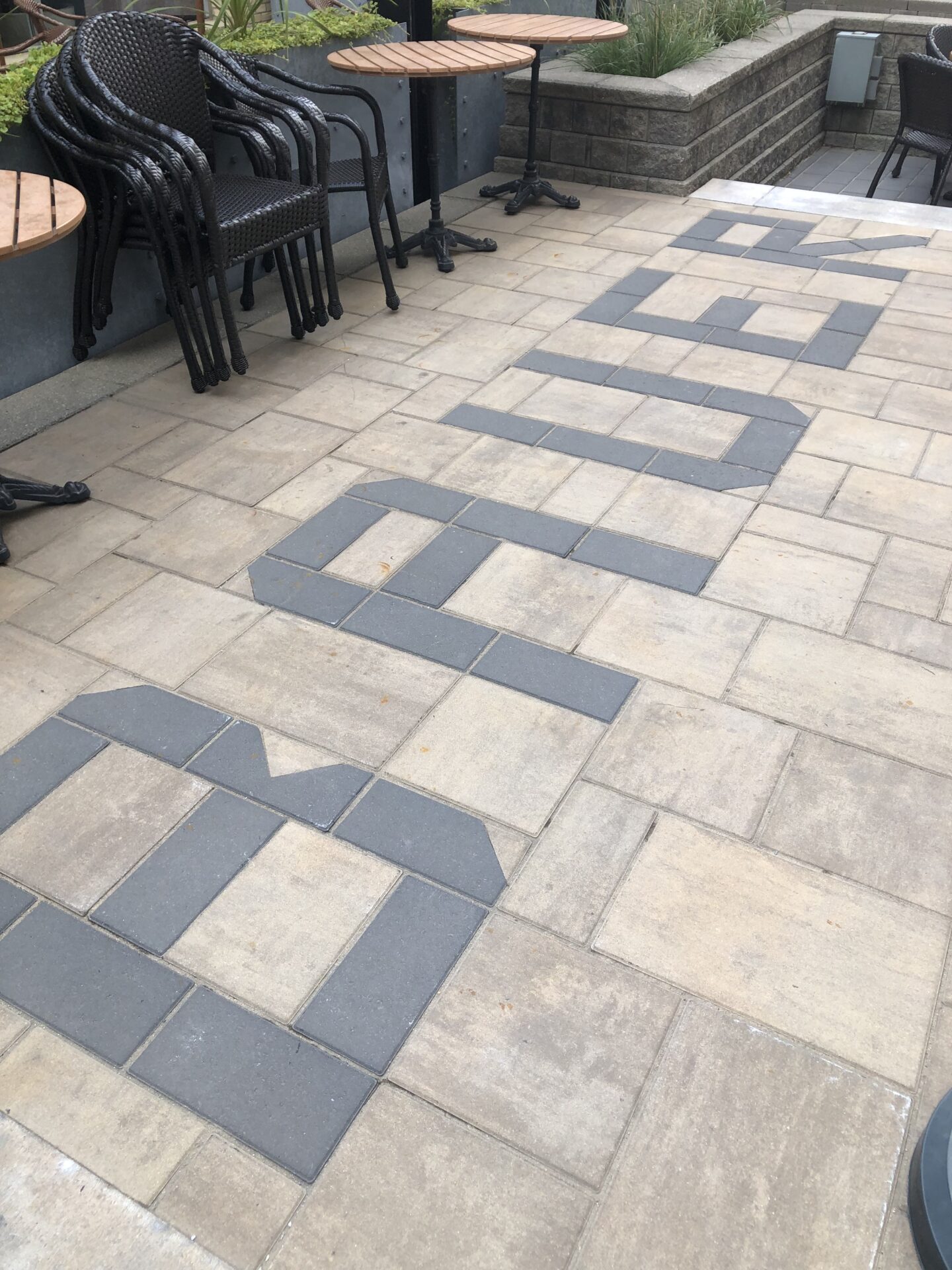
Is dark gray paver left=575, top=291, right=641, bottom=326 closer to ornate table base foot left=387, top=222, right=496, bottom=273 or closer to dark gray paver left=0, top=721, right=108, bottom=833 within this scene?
ornate table base foot left=387, top=222, right=496, bottom=273

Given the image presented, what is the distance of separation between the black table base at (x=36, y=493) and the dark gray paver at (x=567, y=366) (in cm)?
170

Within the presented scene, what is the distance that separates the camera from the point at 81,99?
348cm

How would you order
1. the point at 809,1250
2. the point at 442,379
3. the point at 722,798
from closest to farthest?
the point at 809,1250 → the point at 722,798 → the point at 442,379

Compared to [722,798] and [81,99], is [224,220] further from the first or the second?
[722,798]

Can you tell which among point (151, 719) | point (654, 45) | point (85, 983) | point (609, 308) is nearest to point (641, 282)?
point (609, 308)

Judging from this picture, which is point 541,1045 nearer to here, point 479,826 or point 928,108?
point 479,826

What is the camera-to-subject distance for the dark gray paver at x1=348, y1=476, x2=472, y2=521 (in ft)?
10.3

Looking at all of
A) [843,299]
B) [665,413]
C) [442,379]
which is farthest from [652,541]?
[843,299]

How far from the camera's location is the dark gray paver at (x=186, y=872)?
193 centimetres

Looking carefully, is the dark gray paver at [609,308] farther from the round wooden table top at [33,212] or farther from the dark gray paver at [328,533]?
the round wooden table top at [33,212]

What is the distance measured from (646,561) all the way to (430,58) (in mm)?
2723

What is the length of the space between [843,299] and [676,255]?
89 cm

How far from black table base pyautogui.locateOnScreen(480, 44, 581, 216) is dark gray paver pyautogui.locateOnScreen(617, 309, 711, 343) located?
1.60m

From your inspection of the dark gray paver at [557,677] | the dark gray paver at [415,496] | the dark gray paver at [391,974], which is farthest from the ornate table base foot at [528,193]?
the dark gray paver at [391,974]
